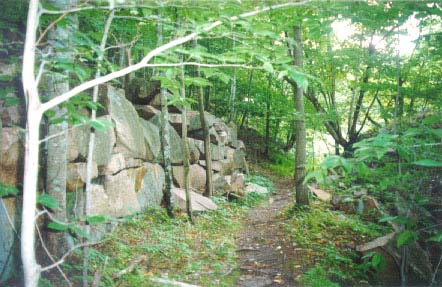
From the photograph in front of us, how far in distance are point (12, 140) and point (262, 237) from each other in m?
5.36

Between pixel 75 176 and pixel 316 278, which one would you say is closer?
pixel 316 278

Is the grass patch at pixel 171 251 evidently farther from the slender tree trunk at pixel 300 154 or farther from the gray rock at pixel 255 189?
the gray rock at pixel 255 189

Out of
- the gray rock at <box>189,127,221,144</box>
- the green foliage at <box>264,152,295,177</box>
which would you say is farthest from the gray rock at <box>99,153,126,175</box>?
the green foliage at <box>264,152,295,177</box>

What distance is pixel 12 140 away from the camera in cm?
439

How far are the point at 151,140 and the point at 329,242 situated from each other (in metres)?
5.36

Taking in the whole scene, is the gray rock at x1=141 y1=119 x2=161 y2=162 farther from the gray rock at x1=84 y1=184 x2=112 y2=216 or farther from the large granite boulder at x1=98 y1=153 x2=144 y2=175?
the gray rock at x1=84 y1=184 x2=112 y2=216

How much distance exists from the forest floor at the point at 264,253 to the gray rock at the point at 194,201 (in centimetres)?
118

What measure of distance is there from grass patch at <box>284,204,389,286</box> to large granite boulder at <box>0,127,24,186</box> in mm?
4491

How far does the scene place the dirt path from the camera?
5.27 meters

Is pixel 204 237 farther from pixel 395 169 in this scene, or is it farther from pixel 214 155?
pixel 214 155

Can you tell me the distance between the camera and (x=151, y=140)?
9.19m

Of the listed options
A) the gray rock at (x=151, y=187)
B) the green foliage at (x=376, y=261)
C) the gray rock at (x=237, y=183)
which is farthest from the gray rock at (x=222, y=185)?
the green foliage at (x=376, y=261)

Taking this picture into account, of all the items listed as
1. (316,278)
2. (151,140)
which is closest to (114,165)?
(151,140)

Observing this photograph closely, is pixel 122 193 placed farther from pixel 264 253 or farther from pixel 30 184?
pixel 30 184
